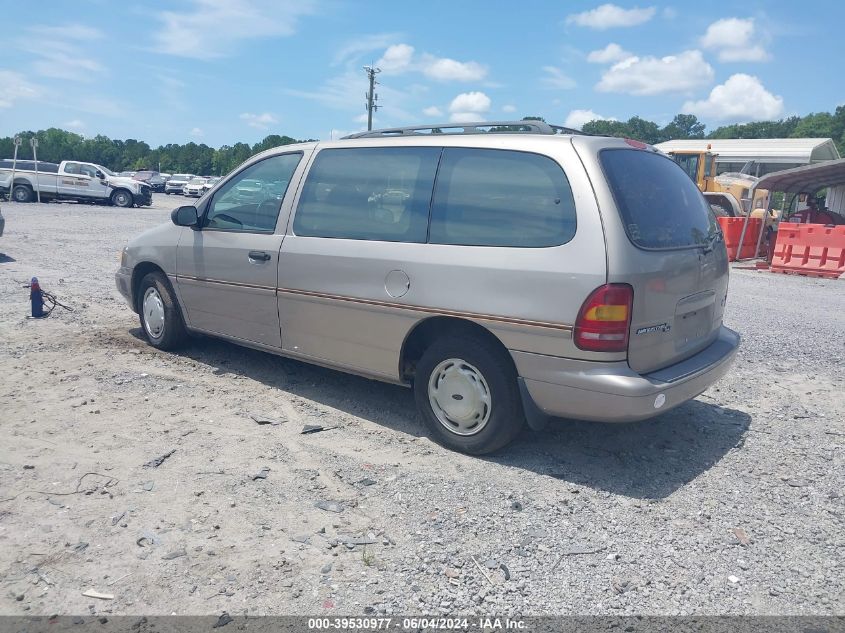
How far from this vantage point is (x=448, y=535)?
130 inches

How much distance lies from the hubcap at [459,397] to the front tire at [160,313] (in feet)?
9.55

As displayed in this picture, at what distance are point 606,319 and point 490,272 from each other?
72 centimetres

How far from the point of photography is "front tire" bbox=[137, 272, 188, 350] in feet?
19.9

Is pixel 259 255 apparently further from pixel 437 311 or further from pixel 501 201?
pixel 501 201

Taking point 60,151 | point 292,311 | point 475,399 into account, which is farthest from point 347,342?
point 60,151

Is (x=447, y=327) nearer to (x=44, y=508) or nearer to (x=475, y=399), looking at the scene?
(x=475, y=399)

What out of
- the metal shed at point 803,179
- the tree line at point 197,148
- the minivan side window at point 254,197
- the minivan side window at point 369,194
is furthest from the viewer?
the tree line at point 197,148

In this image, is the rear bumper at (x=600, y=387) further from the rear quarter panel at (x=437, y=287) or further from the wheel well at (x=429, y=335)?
the wheel well at (x=429, y=335)

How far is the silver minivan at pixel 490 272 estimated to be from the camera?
3.67 metres

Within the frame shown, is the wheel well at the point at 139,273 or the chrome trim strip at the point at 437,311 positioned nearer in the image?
the chrome trim strip at the point at 437,311

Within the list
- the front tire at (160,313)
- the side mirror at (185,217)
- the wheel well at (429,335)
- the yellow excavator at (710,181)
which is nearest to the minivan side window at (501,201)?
the wheel well at (429,335)

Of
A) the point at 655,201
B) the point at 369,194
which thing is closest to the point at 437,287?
the point at 369,194

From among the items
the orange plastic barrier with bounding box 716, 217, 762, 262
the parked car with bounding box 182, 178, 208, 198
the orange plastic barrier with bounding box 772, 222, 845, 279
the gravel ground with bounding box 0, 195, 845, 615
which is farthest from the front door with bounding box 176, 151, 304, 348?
the parked car with bounding box 182, 178, 208, 198

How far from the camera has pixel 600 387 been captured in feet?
11.9
